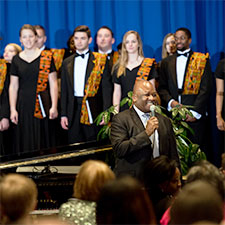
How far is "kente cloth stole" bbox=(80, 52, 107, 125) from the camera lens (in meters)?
6.12

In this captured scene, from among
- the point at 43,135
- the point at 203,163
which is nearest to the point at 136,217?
the point at 203,163

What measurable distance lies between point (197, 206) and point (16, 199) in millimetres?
756

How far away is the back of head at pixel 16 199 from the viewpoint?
2258mm

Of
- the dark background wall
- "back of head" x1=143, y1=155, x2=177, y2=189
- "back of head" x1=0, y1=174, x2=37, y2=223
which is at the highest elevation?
the dark background wall

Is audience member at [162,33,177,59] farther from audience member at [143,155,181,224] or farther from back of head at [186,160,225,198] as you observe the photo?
back of head at [186,160,225,198]

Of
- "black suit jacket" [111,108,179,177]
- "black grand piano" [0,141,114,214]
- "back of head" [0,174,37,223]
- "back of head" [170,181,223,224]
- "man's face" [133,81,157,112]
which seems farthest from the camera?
"man's face" [133,81,157,112]

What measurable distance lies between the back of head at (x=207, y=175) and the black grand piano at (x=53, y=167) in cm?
134

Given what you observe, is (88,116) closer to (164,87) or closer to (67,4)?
(164,87)

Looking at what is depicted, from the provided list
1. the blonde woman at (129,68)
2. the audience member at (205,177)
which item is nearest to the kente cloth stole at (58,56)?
the blonde woman at (129,68)

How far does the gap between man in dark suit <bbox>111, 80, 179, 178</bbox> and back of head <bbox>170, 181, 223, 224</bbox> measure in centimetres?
201

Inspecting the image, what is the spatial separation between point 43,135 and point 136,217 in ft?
14.5

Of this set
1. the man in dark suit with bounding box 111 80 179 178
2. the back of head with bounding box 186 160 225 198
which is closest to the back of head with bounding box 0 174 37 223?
the back of head with bounding box 186 160 225 198

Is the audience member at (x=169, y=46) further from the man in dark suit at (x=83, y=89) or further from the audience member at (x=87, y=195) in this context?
the audience member at (x=87, y=195)

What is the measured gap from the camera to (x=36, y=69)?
6184mm
